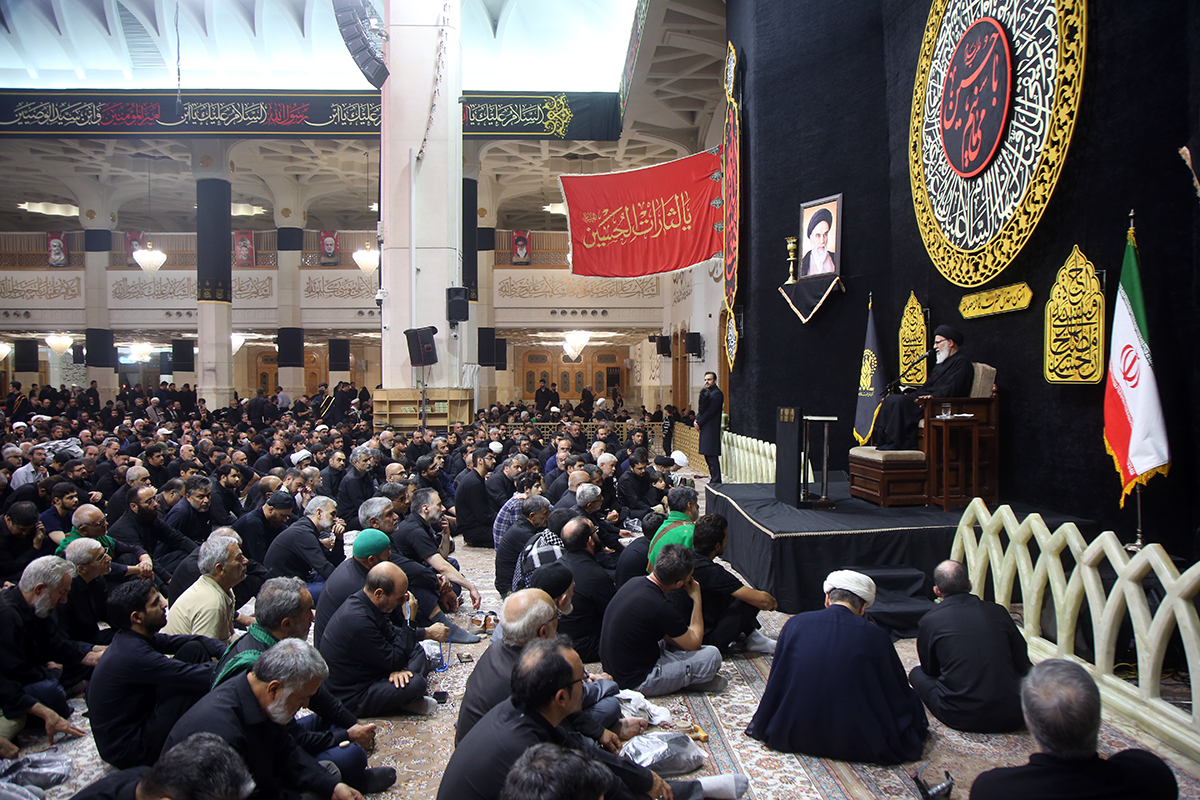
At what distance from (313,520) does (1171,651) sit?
4.27 metres

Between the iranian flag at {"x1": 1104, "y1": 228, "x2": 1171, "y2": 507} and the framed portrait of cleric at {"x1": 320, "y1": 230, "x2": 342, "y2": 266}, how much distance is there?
16.8 m

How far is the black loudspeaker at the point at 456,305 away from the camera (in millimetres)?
9008

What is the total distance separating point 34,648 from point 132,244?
16449 mm

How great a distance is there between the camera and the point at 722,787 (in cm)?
222

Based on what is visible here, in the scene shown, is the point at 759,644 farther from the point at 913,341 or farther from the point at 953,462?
the point at 913,341

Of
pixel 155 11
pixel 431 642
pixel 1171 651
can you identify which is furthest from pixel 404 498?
pixel 155 11

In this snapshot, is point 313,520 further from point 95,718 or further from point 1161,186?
point 1161,186

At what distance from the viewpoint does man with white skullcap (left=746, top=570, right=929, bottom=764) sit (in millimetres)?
2410

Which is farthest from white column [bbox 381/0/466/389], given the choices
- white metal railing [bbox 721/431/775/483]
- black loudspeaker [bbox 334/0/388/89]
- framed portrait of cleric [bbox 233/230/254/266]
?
framed portrait of cleric [bbox 233/230/254/266]

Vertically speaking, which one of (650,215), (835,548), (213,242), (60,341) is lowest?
(835,548)

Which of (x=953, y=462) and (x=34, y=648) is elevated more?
(x=953, y=462)

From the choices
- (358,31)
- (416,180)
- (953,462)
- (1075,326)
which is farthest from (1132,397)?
(358,31)

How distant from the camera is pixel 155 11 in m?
13.2

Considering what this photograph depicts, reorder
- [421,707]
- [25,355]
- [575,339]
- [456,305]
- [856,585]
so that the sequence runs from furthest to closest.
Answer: [25,355] → [575,339] → [456,305] → [421,707] → [856,585]
